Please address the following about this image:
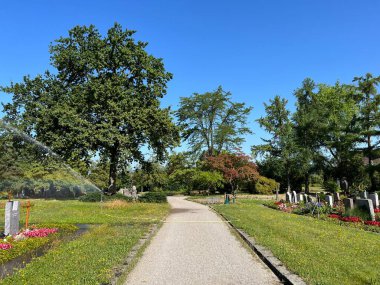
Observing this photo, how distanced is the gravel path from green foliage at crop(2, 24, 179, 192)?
2101cm

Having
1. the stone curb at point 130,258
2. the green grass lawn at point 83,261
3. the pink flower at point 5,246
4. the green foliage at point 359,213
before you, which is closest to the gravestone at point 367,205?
the green foliage at point 359,213

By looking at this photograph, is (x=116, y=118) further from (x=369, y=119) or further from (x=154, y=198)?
(x=369, y=119)

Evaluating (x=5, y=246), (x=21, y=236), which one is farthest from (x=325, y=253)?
(x=21, y=236)

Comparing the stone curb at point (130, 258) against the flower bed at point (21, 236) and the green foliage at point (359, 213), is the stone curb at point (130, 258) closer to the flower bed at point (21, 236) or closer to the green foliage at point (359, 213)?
the flower bed at point (21, 236)

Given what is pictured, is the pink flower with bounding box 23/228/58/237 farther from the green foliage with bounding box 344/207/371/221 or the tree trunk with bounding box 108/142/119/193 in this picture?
the tree trunk with bounding box 108/142/119/193

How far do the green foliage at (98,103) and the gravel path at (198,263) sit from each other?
2101cm

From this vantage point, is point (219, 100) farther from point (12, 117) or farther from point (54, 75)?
point (12, 117)

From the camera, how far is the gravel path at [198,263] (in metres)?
6.60

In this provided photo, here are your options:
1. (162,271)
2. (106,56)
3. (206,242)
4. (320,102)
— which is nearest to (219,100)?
(320,102)

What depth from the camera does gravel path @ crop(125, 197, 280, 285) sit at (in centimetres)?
660

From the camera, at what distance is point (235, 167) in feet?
154

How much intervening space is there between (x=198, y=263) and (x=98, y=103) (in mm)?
26785

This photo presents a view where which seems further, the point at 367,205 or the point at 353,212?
the point at 353,212

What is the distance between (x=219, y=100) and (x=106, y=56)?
29.9 meters
